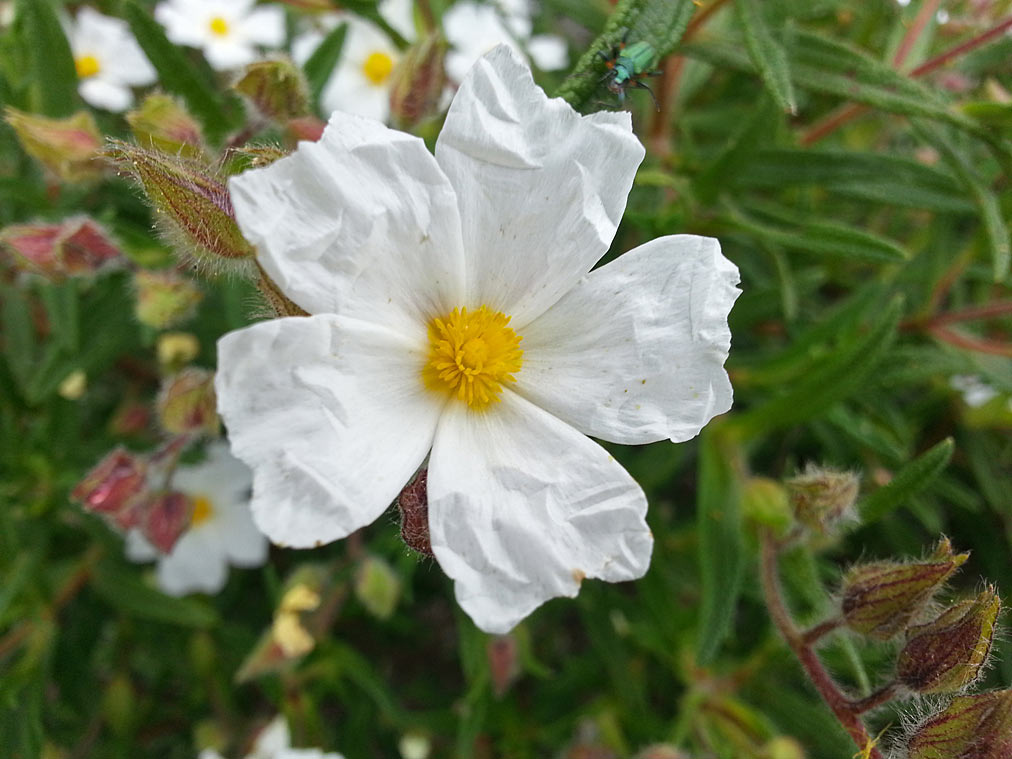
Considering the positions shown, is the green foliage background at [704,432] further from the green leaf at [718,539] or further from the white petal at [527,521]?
the white petal at [527,521]

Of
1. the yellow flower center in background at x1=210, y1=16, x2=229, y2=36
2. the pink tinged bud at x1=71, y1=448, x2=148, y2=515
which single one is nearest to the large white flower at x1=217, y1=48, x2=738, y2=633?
the pink tinged bud at x1=71, y1=448, x2=148, y2=515

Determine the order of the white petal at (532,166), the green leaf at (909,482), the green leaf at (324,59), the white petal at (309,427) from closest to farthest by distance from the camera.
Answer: the white petal at (309,427) → the white petal at (532,166) → the green leaf at (909,482) → the green leaf at (324,59)

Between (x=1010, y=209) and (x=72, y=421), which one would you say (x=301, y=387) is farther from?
(x=1010, y=209)

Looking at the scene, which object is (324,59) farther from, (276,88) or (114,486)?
(114,486)

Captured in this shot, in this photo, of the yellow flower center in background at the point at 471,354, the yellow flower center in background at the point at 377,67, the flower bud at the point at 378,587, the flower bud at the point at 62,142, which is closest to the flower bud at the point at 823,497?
the yellow flower center in background at the point at 471,354

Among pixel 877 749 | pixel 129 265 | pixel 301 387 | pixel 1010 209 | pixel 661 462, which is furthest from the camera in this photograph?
pixel 661 462

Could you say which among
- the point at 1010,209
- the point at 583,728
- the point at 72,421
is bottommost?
the point at 583,728

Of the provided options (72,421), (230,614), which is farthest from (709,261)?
(230,614)

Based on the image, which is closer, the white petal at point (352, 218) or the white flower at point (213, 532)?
the white petal at point (352, 218)
